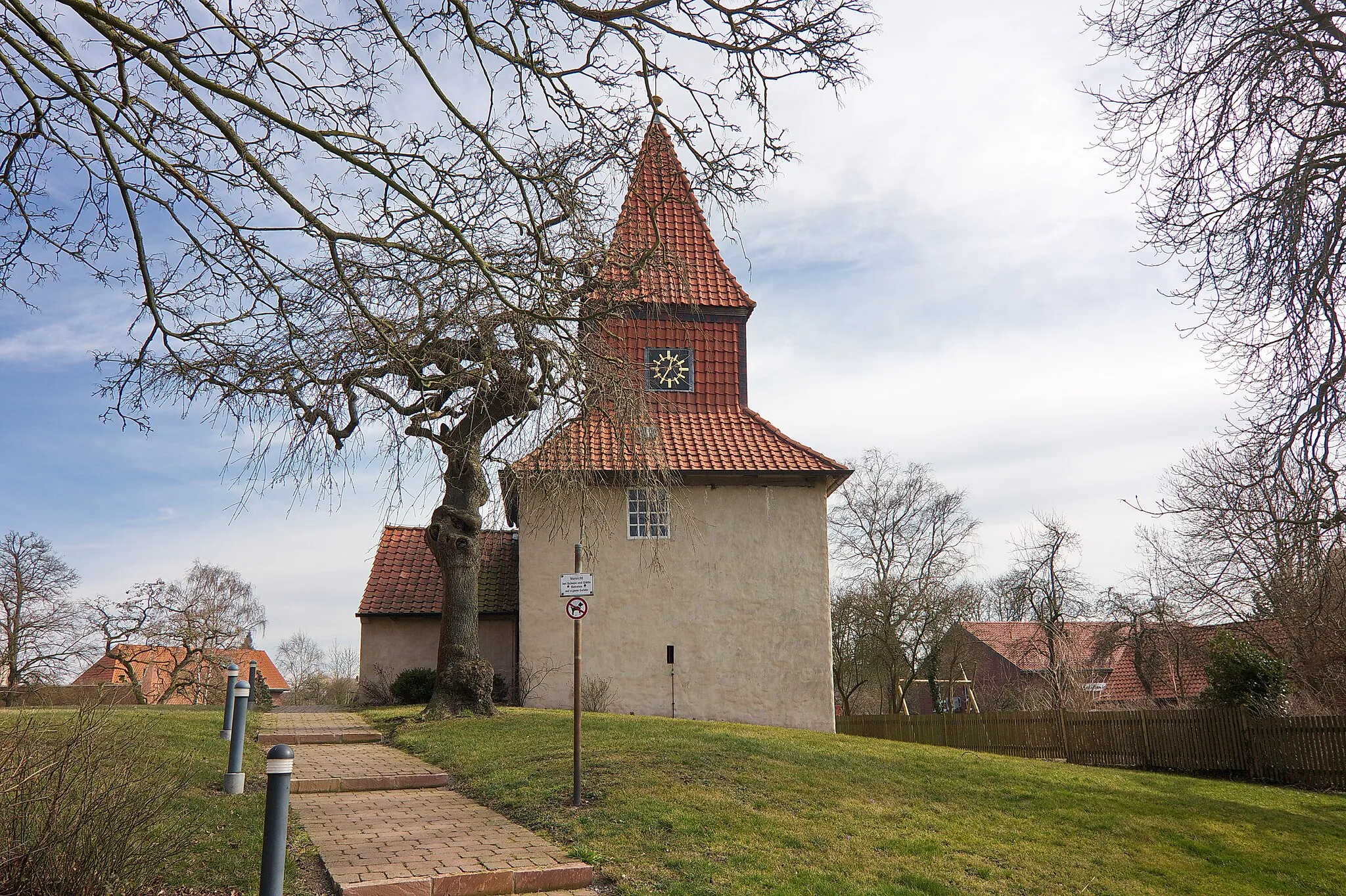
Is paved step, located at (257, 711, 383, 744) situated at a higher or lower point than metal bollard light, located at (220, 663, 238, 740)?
lower

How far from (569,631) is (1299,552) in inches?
544

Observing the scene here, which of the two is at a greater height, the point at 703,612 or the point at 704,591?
the point at 704,591

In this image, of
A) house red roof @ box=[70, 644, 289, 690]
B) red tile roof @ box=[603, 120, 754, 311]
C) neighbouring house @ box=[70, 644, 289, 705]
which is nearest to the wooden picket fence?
red tile roof @ box=[603, 120, 754, 311]

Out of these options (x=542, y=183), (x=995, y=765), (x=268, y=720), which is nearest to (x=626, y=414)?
(x=542, y=183)

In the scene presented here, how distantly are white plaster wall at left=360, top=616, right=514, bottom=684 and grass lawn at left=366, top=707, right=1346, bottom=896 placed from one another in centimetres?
750

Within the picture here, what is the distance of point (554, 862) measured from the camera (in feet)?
23.1

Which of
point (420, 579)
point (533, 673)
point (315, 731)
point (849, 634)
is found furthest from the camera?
point (849, 634)

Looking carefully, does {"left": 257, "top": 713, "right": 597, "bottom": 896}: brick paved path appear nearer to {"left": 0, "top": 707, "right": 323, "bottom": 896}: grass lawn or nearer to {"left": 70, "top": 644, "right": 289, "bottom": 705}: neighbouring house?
{"left": 0, "top": 707, "right": 323, "bottom": 896}: grass lawn

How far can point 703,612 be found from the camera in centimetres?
1989

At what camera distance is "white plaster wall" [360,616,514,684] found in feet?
70.6

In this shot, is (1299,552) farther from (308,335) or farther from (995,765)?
(308,335)

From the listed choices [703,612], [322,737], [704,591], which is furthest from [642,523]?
[322,737]

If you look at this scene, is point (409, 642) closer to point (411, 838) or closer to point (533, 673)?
point (533, 673)

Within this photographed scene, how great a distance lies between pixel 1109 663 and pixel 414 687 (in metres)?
38.5
